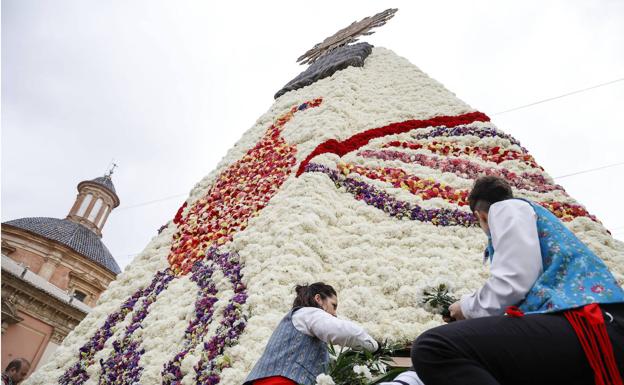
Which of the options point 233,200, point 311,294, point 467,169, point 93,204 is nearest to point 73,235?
point 93,204

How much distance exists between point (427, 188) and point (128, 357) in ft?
13.4

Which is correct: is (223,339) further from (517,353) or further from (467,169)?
(467,169)

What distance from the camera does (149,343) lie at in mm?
4773

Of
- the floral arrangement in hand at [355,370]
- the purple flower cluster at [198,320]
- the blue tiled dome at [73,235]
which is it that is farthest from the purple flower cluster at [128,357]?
the blue tiled dome at [73,235]

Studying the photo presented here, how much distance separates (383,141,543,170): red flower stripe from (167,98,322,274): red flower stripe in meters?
1.85

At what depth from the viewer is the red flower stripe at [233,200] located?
6.16m

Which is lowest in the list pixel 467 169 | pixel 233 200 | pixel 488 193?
pixel 488 193

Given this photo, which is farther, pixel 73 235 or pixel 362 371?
pixel 73 235

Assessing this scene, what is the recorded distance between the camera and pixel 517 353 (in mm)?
1475

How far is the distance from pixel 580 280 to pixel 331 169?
15.3 feet

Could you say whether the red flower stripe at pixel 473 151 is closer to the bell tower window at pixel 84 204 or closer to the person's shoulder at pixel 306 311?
the person's shoulder at pixel 306 311

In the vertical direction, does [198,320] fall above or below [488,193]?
below

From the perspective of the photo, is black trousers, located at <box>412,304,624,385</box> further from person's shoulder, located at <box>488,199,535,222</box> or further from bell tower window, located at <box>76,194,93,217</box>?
bell tower window, located at <box>76,194,93,217</box>

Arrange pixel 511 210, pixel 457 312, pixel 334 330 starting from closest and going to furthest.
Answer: pixel 511 210
pixel 457 312
pixel 334 330
